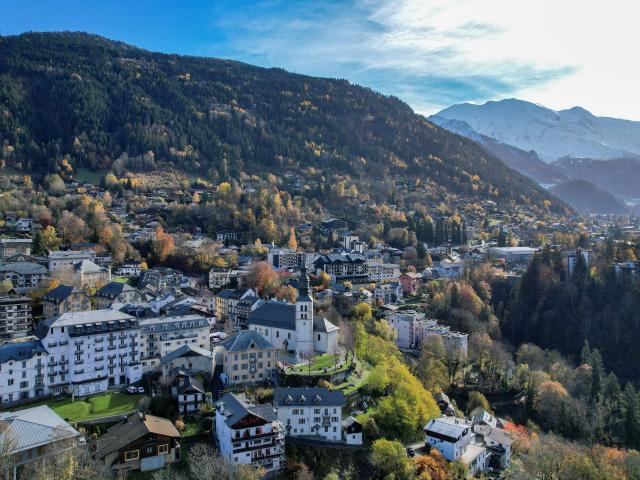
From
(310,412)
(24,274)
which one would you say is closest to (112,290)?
(24,274)

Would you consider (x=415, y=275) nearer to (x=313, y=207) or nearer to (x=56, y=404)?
(x=313, y=207)

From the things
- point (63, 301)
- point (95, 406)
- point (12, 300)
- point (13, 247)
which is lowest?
point (95, 406)

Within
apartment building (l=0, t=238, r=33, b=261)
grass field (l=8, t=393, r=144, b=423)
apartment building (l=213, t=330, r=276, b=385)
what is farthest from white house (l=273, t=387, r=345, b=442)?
apartment building (l=0, t=238, r=33, b=261)

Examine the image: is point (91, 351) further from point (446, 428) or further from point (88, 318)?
point (446, 428)

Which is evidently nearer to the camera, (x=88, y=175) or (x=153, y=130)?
(x=88, y=175)

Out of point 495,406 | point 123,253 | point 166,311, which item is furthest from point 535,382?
point 123,253

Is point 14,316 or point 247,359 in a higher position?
point 14,316

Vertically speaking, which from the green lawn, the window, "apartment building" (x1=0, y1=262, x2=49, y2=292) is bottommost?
the window

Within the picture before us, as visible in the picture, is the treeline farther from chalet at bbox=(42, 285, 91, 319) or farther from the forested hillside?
the forested hillside
